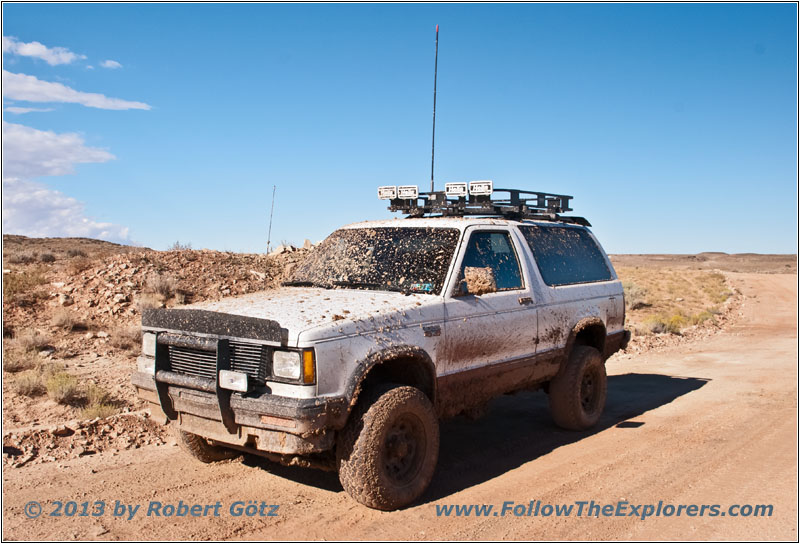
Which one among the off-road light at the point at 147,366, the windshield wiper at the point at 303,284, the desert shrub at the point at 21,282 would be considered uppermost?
the windshield wiper at the point at 303,284

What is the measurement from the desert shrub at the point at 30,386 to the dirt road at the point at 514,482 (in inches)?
102

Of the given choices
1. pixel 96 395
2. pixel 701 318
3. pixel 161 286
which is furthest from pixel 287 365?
pixel 701 318

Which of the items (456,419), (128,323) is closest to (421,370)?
(456,419)

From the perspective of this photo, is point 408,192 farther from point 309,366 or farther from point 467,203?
point 309,366

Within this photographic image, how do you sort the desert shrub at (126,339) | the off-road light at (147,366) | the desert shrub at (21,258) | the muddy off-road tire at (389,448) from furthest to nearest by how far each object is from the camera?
the desert shrub at (21,258) → the desert shrub at (126,339) → the off-road light at (147,366) → the muddy off-road tire at (389,448)

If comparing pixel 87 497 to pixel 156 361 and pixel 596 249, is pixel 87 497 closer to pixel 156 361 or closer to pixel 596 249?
pixel 156 361

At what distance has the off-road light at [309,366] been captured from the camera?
430 cm

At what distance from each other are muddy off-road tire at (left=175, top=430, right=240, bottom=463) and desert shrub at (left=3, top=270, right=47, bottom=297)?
9.49m

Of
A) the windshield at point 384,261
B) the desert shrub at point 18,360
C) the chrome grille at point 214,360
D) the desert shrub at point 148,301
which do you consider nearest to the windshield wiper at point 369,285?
the windshield at point 384,261

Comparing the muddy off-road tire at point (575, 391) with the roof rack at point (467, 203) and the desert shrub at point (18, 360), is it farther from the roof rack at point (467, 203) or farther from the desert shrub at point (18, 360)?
the desert shrub at point (18, 360)

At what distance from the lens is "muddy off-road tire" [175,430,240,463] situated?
215 inches

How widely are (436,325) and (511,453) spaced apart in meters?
1.72

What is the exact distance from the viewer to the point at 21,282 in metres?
14.1

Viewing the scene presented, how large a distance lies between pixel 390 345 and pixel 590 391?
10.9 ft
